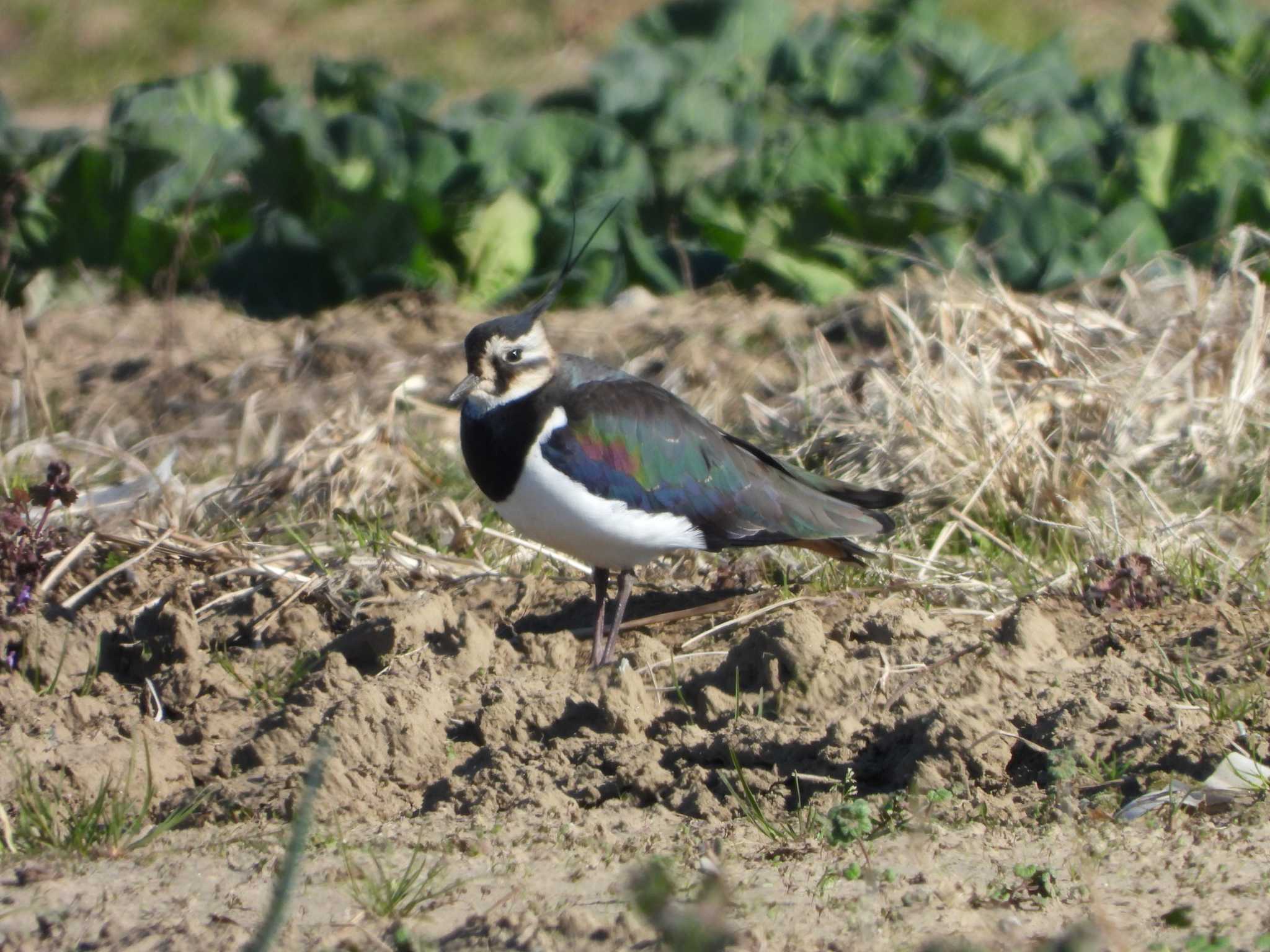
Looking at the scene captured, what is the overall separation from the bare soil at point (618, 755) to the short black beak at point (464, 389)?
55 cm

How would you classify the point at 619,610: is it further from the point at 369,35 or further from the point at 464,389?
the point at 369,35

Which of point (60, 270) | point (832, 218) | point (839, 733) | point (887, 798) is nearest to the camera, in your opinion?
point (887, 798)

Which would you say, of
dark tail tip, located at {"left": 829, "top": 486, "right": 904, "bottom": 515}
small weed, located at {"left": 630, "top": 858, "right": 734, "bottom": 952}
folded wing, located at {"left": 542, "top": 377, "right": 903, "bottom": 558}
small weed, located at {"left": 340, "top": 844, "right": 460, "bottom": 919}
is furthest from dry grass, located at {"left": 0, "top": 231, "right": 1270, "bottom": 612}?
small weed, located at {"left": 630, "top": 858, "right": 734, "bottom": 952}

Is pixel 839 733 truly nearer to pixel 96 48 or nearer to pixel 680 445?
pixel 680 445

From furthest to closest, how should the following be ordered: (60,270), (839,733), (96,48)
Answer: (96,48)
(60,270)
(839,733)

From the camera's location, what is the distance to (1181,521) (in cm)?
451

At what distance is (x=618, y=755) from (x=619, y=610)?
76cm

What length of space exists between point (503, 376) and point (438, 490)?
1.00 meters

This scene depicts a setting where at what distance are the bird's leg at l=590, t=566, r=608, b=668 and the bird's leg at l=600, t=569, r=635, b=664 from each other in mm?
22

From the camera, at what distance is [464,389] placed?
14.3 ft

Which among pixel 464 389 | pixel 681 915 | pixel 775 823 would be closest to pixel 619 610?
pixel 464 389

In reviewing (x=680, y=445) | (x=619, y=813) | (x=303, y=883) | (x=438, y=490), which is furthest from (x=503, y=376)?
(x=303, y=883)

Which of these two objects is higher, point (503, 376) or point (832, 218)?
point (503, 376)

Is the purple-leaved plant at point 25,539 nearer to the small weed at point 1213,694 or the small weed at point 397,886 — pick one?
the small weed at point 397,886
